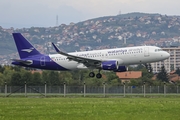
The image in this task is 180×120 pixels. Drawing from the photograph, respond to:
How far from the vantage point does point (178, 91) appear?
71.8 metres

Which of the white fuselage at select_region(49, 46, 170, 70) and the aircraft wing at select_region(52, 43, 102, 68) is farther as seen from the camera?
the aircraft wing at select_region(52, 43, 102, 68)

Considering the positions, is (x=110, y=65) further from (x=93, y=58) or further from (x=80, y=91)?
(x=80, y=91)

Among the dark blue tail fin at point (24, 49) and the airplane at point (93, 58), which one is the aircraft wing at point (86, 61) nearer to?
the airplane at point (93, 58)

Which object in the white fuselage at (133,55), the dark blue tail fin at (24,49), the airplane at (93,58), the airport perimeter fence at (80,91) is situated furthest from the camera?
the dark blue tail fin at (24,49)

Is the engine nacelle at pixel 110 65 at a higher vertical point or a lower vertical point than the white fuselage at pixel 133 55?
lower

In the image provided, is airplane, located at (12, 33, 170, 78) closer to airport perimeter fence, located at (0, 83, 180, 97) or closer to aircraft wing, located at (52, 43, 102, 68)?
aircraft wing, located at (52, 43, 102, 68)

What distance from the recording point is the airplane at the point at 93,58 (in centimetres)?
6825

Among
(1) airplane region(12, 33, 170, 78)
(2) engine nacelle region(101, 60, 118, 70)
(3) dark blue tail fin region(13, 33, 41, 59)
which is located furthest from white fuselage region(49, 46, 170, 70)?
(3) dark blue tail fin region(13, 33, 41, 59)

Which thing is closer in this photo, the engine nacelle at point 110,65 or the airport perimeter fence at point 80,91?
the engine nacelle at point 110,65

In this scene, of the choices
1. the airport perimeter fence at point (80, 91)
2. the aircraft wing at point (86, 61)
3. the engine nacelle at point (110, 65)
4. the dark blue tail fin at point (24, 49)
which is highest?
the dark blue tail fin at point (24, 49)

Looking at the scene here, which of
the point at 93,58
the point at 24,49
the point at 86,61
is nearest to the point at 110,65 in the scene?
the point at 93,58

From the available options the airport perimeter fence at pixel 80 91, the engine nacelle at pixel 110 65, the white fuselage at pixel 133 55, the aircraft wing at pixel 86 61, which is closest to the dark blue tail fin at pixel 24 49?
the airport perimeter fence at pixel 80 91

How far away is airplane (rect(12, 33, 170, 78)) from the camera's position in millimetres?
68250

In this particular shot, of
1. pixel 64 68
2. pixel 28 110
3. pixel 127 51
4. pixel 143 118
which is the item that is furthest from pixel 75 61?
pixel 143 118
